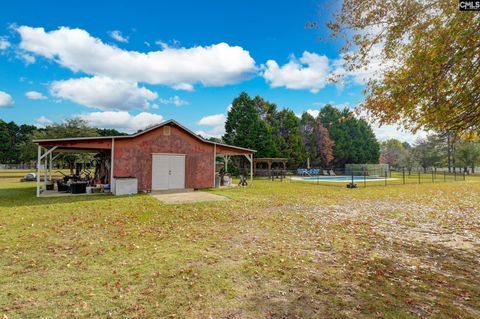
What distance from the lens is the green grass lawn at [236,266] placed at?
3193mm

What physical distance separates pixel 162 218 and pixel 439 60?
802 cm

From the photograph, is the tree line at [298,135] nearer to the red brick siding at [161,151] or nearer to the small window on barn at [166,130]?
the red brick siding at [161,151]

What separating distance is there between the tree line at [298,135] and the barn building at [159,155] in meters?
15.4

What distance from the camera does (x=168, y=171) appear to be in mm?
16125

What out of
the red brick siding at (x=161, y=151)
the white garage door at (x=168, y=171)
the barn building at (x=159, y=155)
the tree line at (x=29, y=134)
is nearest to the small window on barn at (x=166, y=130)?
the barn building at (x=159, y=155)

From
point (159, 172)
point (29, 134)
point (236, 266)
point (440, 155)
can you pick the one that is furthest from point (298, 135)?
point (29, 134)

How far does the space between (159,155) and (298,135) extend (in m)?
26.1

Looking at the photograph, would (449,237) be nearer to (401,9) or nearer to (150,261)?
(401,9)

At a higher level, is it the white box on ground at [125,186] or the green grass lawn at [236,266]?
the white box on ground at [125,186]

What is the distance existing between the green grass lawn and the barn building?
6103mm

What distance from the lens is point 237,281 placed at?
3.93 meters

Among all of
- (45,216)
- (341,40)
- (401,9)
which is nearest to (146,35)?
(45,216)

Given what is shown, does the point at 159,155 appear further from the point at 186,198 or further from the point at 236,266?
the point at 236,266

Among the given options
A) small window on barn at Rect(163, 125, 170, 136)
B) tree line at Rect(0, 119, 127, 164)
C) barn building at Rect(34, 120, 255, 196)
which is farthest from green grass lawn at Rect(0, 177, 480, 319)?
tree line at Rect(0, 119, 127, 164)
